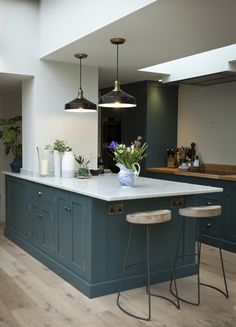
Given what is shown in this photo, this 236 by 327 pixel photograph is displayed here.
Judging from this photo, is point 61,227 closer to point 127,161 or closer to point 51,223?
point 51,223

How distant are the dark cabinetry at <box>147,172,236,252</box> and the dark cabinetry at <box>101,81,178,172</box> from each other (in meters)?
1.11

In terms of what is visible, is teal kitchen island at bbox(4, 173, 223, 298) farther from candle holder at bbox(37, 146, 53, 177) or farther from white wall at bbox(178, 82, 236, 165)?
white wall at bbox(178, 82, 236, 165)

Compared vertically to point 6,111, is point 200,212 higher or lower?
lower

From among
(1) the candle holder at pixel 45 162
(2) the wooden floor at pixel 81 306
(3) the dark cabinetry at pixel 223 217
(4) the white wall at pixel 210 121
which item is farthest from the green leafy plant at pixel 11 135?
(4) the white wall at pixel 210 121

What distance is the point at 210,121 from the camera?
577 centimetres

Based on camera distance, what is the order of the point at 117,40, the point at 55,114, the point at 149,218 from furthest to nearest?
the point at 55,114 < the point at 117,40 < the point at 149,218

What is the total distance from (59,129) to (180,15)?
2.29m

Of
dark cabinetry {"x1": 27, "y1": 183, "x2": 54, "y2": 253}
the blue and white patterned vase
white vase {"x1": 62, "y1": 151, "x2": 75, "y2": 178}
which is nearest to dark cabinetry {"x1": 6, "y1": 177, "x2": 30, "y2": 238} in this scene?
dark cabinetry {"x1": 27, "y1": 183, "x2": 54, "y2": 253}

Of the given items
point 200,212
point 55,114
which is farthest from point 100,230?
point 55,114

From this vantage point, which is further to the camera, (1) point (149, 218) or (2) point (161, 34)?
(2) point (161, 34)

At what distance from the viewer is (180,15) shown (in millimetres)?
2863

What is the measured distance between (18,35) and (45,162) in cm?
150

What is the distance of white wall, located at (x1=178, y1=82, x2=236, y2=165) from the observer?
5.45m

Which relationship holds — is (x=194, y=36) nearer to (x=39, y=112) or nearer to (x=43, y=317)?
(x=39, y=112)
